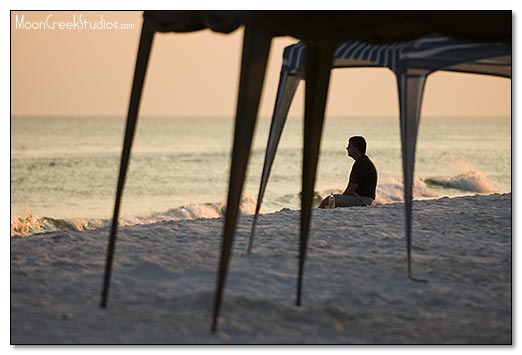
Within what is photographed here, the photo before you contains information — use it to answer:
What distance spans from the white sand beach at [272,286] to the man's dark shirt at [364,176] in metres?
0.56

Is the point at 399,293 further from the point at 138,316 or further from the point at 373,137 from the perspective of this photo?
the point at 373,137

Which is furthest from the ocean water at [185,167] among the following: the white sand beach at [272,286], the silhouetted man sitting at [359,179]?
the white sand beach at [272,286]

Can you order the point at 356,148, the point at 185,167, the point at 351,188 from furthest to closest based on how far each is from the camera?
the point at 185,167, the point at 351,188, the point at 356,148

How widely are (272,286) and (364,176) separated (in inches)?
153

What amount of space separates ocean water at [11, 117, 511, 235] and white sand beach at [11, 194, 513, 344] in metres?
13.0

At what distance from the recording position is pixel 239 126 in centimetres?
496

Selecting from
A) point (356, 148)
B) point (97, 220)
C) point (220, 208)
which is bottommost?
point (97, 220)

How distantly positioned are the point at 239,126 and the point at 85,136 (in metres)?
48.6

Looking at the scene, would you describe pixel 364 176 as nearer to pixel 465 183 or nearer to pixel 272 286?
pixel 272 286

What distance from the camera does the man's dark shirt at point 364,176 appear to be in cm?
992

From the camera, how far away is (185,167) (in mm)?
40625

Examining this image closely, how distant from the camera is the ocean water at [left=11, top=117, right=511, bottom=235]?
2823cm

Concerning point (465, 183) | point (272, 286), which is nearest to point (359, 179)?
point (272, 286)

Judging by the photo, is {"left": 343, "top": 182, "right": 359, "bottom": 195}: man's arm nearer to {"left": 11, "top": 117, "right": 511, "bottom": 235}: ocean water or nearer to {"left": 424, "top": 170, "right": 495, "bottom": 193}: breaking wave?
{"left": 11, "top": 117, "right": 511, "bottom": 235}: ocean water
